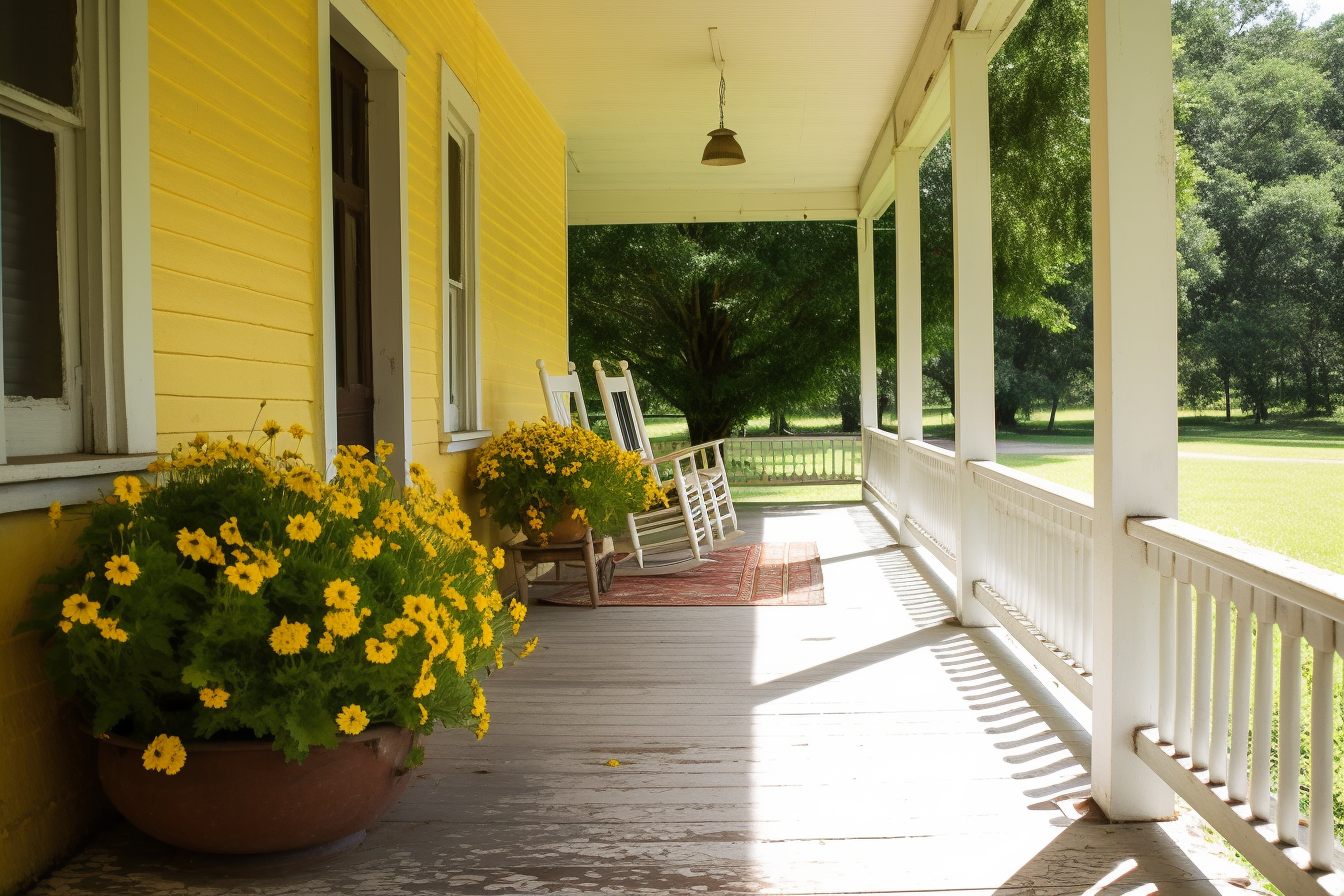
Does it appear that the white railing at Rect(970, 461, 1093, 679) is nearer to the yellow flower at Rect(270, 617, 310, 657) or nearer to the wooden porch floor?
the wooden porch floor

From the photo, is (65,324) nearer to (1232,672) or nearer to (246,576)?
(246,576)

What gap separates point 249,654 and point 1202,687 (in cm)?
195

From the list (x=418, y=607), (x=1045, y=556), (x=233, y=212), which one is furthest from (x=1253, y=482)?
(x=418, y=607)

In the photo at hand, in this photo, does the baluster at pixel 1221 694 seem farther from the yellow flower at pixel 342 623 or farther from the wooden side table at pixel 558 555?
the wooden side table at pixel 558 555

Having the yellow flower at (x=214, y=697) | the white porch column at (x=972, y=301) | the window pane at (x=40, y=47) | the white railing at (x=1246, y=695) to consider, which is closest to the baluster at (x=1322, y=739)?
the white railing at (x=1246, y=695)

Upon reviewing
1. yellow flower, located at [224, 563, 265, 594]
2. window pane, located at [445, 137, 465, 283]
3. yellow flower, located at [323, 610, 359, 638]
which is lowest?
yellow flower, located at [323, 610, 359, 638]

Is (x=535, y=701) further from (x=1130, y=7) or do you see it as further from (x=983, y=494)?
(x=1130, y=7)

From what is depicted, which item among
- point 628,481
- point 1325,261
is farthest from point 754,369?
point 1325,261

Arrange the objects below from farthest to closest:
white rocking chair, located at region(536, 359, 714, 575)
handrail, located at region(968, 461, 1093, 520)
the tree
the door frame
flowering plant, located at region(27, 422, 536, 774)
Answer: the tree, white rocking chair, located at region(536, 359, 714, 575), the door frame, handrail, located at region(968, 461, 1093, 520), flowering plant, located at region(27, 422, 536, 774)

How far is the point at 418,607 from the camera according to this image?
203cm

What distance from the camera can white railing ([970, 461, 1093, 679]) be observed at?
3119 millimetres

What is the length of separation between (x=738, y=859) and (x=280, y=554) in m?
1.14

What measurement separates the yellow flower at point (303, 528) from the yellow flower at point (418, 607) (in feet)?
0.71

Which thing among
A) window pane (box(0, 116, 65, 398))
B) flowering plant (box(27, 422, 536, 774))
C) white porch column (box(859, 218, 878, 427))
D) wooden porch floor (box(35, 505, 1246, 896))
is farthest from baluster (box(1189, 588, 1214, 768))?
white porch column (box(859, 218, 878, 427))
